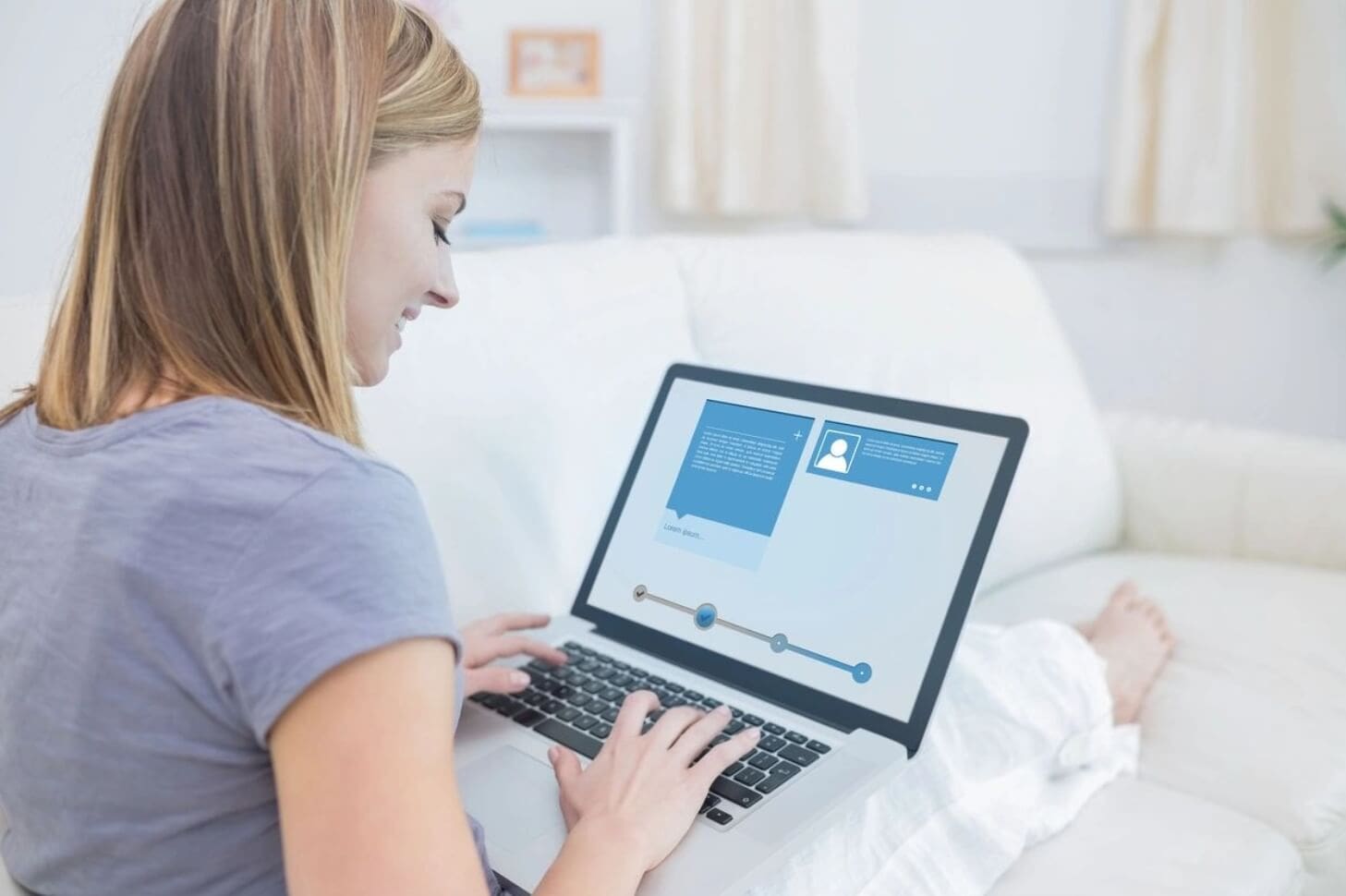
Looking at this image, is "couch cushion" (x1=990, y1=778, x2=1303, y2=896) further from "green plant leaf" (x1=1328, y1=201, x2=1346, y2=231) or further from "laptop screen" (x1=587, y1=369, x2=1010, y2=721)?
→ "green plant leaf" (x1=1328, y1=201, x2=1346, y2=231)

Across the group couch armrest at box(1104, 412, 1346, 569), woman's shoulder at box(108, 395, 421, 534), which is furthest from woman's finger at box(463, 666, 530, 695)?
couch armrest at box(1104, 412, 1346, 569)

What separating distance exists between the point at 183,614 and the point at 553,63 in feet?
8.91

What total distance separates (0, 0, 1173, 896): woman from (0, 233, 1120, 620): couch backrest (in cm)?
38

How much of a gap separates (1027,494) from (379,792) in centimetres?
125

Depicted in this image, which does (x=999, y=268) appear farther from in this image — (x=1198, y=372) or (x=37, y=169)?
(x=37, y=169)

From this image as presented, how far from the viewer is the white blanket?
913 millimetres

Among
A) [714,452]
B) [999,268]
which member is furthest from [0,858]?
[999,268]

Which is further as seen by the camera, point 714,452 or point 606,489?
point 606,489

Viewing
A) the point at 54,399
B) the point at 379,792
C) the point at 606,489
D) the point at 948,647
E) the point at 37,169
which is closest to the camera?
the point at 379,792

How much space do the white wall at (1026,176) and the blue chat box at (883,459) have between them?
2.03 m

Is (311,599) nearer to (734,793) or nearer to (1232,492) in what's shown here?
(734,793)

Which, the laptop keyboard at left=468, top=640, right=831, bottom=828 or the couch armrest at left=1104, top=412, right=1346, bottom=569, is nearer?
the laptop keyboard at left=468, top=640, right=831, bottom=828

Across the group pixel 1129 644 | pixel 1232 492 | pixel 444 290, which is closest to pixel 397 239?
pixel 444 290

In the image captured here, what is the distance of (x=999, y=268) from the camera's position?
182 centimetres
